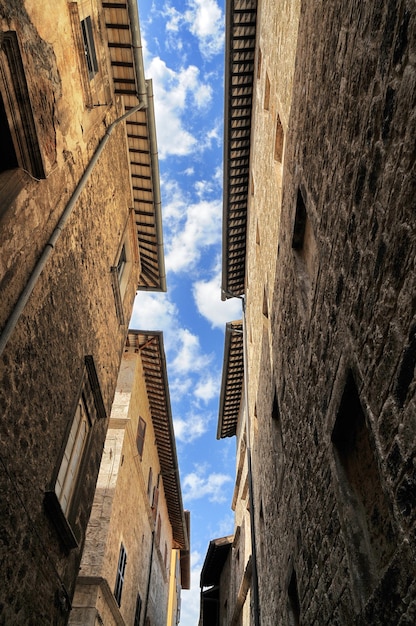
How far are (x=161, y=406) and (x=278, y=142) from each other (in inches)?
417

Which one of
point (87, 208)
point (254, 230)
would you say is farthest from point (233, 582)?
point (87, 208)

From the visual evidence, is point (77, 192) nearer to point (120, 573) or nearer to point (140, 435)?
point (120, 573)

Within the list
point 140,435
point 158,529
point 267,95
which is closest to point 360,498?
point 267,95

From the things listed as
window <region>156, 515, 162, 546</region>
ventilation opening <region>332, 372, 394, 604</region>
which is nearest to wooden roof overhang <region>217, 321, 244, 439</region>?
window <region>156, 515, 162, 546</region>

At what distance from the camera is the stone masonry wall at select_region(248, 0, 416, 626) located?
258 cm

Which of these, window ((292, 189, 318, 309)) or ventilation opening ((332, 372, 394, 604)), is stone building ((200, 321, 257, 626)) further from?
ventilation opening ((332, 372, 394, 604))

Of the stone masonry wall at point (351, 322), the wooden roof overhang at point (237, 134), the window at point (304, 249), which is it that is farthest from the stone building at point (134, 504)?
the window at point (304, 249)

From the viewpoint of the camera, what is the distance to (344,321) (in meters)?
3.65

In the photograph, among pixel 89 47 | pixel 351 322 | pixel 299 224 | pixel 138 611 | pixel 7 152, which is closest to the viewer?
pixel 351 322

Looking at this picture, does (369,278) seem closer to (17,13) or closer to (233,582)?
(17,13)

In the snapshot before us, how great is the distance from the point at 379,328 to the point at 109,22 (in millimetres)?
7858

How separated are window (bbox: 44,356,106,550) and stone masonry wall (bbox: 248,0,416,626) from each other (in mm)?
2800

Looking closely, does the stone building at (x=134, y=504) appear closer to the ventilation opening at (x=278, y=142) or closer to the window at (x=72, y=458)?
the window at (x=72, y=458)

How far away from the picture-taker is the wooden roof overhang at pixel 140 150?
8352mm
